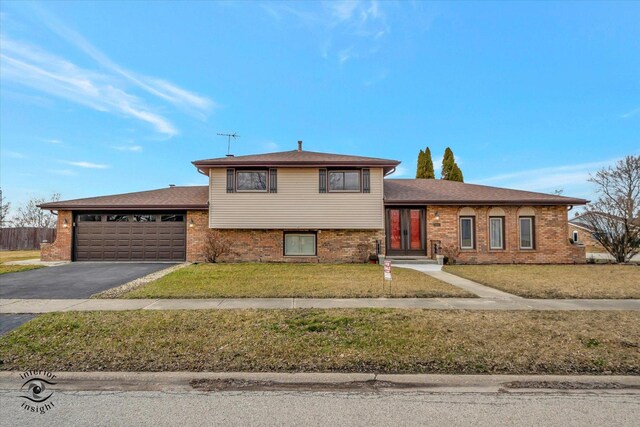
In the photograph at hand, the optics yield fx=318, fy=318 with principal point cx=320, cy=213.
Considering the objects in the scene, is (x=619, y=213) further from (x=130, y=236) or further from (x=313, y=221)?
(x=130, y=236)

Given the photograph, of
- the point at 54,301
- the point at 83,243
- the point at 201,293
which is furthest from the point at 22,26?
the point at 201,293

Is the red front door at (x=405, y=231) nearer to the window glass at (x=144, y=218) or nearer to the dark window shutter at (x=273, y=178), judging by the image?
the dark window shutter at (x=273, y=178)

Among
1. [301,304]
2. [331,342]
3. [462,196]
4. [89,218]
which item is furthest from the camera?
[462,196]

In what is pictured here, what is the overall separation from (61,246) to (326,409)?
669 inches

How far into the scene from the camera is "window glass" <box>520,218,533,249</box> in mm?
14961

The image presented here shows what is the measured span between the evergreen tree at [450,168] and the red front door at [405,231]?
1156 centimetres

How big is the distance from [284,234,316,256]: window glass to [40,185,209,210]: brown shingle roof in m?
4.17

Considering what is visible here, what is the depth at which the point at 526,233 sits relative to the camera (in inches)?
591

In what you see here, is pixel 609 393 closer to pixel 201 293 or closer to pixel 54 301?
pixel 201 293

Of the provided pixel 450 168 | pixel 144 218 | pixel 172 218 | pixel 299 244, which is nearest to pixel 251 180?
pixel 299 244

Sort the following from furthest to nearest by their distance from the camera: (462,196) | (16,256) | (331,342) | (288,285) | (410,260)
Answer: (16,256) < (462,196) < (410,260) < (288,285) < (331,342)

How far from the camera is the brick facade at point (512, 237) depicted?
1476 cm

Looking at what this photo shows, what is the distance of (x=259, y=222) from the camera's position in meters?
14.7

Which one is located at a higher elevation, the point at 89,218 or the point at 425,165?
the point at 425,165
